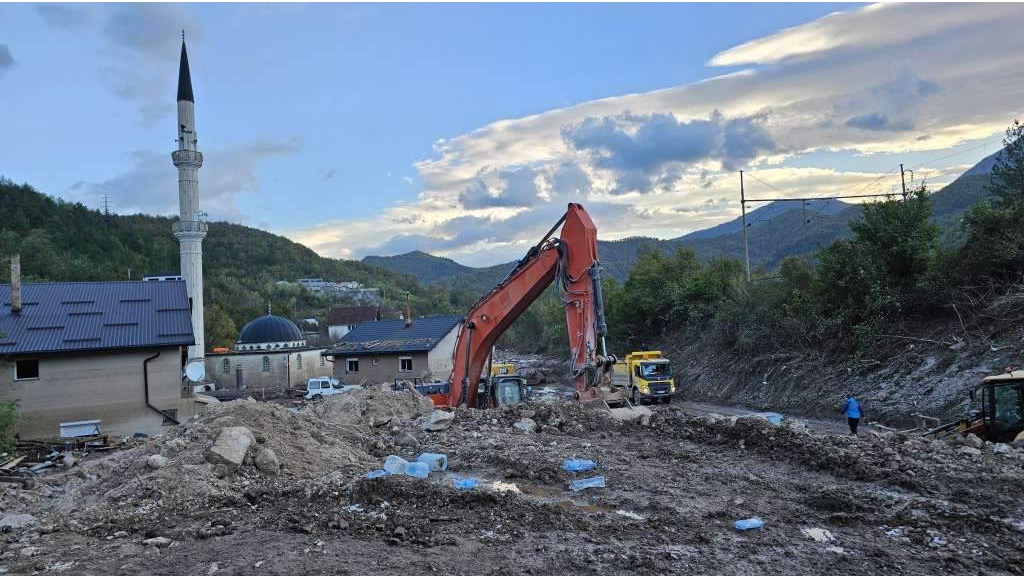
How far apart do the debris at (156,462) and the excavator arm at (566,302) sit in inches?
349

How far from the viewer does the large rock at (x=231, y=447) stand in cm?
1130

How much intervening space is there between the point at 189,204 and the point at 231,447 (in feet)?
96.1

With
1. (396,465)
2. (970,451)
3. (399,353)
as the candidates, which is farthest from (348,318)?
(970,451)

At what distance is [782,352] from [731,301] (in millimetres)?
5546

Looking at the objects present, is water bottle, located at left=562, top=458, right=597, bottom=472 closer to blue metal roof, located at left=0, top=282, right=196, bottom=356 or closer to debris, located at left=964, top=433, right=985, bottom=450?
debris, located at left=964, top=433, right=985, bottom=450

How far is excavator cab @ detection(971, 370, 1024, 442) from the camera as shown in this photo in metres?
12.6

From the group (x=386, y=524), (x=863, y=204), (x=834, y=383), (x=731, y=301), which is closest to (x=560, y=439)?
(x=386, y=524)

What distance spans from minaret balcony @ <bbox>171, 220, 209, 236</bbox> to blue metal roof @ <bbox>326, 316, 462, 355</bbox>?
9.39 metres

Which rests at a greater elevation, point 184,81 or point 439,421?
point 184,81

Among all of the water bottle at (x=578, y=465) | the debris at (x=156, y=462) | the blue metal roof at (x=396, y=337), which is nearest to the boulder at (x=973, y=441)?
the water bottle at (x=578, y=465)

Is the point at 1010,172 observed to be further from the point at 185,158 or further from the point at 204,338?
the point at 204,338

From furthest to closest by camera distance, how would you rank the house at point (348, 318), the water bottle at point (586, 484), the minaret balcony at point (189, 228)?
the house at point (348, 318), the minaret balcony at point (189, 228), the water bottle at point (586, 484)

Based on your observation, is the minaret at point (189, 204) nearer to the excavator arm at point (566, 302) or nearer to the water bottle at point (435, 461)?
the excavator arm at point (566, 302)

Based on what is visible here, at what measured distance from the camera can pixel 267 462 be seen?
11.8 m
